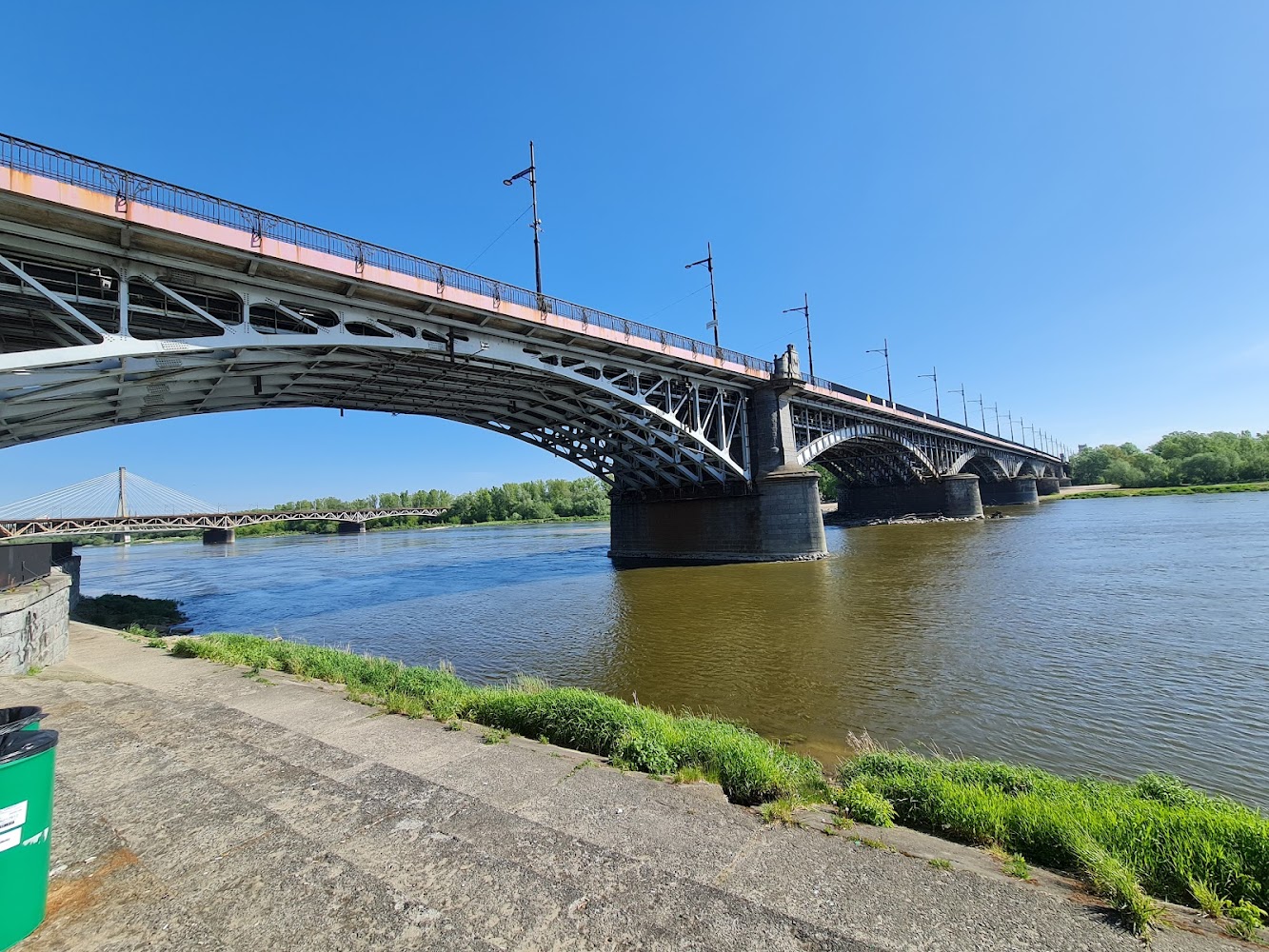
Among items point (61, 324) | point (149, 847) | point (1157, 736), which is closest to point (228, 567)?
point (61, 324)

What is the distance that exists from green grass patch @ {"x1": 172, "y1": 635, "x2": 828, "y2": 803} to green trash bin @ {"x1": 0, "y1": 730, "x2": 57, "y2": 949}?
3487mm

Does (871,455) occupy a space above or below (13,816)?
above

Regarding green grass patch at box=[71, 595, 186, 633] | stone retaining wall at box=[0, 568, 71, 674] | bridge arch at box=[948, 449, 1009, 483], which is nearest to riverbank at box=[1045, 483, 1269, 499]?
bridge arch at box=[948, 449, 1009, 483]

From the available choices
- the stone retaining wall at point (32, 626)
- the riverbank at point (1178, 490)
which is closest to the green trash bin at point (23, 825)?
the stone retaining wall at point (32, 626)

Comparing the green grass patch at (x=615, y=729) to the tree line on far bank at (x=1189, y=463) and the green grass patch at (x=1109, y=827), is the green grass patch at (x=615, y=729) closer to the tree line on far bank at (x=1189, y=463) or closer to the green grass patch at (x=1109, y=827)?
the green grass patch at (x=1109, y=827)

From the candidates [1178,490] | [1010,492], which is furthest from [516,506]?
[1178,490]

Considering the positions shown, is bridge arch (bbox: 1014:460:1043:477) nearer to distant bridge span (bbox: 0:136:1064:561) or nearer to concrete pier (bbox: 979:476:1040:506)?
concrete pier (bbox: 979:476:1040:506)

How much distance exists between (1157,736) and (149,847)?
10.3 meters

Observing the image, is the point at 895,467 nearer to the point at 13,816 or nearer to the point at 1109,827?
the point at 1109,827

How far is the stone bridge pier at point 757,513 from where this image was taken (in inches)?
1141

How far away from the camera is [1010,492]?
80.9 metres

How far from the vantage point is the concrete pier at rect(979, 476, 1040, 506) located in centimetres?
8000

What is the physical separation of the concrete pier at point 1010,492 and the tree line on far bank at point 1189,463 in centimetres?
2862

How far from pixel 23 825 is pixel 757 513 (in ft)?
95.8
